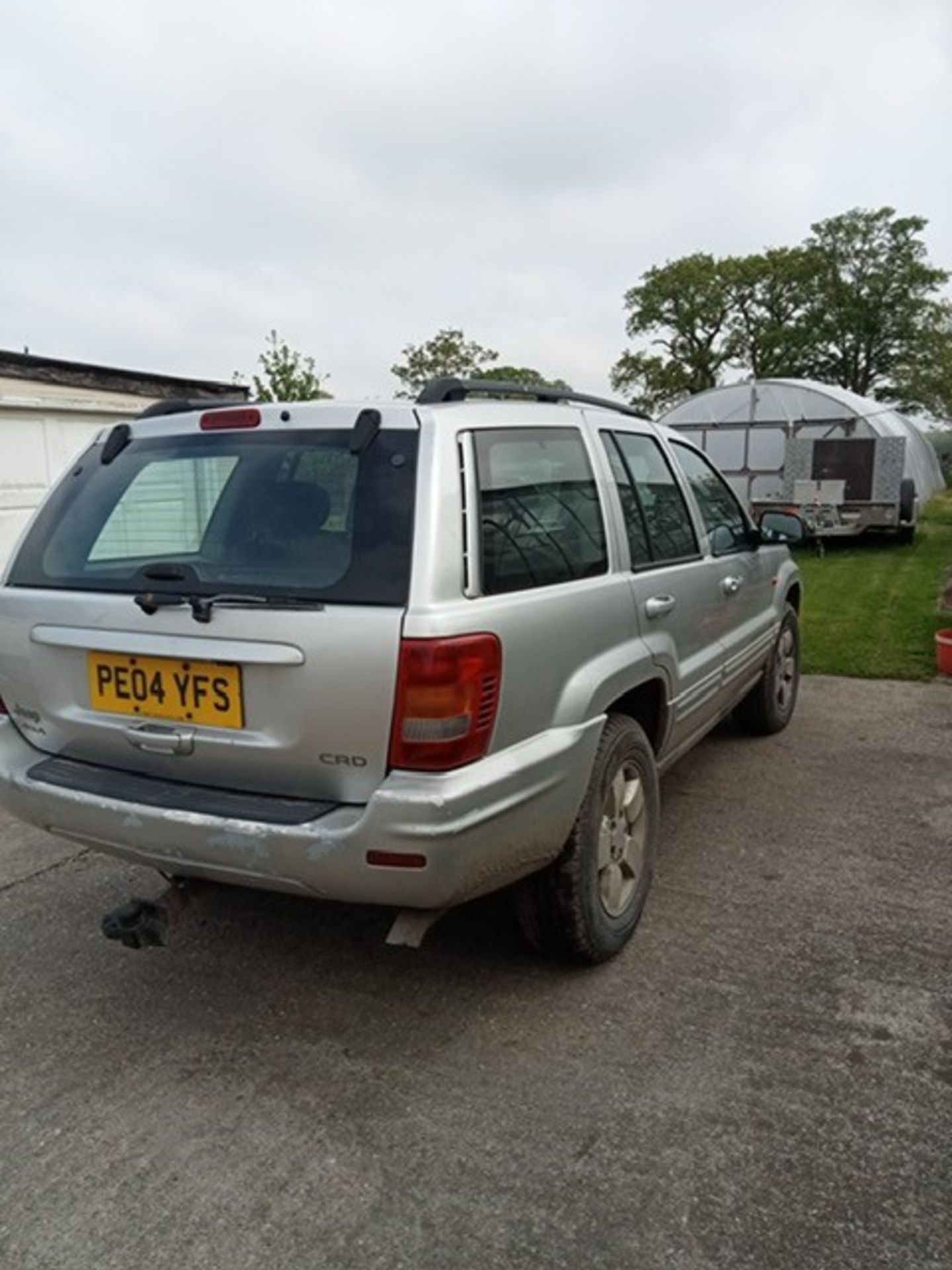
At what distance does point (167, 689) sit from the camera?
2127mm

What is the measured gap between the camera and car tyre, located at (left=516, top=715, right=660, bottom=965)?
2.42 meters

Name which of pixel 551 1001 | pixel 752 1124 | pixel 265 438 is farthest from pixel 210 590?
pixel 752 1124

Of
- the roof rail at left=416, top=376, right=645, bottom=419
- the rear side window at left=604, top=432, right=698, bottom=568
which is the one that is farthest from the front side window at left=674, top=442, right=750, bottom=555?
the roof rail at left=416, top=376, right=645, bottom=419

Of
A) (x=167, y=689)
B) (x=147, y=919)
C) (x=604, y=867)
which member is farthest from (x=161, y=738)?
(x=604, y=867)

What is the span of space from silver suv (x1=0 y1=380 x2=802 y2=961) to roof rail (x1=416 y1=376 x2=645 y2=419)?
0.01 meters

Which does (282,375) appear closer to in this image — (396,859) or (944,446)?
(396,859)

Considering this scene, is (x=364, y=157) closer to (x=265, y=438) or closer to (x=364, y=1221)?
(x=265, y=438)

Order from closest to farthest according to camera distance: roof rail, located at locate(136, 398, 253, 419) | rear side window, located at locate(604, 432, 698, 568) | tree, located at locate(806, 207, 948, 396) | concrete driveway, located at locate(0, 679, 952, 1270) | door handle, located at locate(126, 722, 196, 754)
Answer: concrete driveway, located at locate(0, 679, 952, 1270), door handle, located at locate(126, 722, 196, 754), roof rail, located at locate(136, 398, 253, 419), rear side window, located at locate(604, 432, 698, 568), tree, located at locate(806, 207, 948, 396)

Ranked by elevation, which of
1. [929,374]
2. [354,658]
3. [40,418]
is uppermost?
[929,374]

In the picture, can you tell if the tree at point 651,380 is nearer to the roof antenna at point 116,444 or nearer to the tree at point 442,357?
the tree at point 442,357

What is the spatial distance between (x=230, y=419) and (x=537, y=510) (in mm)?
927

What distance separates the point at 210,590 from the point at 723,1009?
1886mm

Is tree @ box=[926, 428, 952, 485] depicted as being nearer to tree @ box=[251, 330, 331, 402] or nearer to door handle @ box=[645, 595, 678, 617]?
tree @ box=[251, 330, 331, 402]

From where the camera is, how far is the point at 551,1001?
248 centimetres
